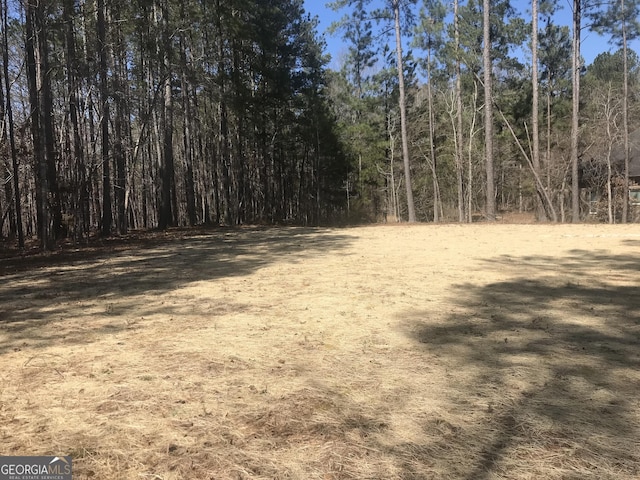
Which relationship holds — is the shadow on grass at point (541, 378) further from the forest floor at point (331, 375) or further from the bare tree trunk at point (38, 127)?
the bare tree trunk at point (38, 127)

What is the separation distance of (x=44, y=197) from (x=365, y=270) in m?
8.38

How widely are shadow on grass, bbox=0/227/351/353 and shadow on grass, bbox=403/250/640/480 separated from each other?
2956mm

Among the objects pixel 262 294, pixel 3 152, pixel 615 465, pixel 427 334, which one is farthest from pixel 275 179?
pixel 615 465

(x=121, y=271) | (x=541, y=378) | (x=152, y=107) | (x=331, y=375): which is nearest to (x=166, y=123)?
(x=152, y=107)

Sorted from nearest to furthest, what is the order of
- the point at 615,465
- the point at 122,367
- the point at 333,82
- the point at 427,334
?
the point at 615,465 → the point at 122,367 → the point at 427,334 → the point at 333,82

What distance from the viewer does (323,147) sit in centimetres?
3297

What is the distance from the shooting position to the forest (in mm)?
14413

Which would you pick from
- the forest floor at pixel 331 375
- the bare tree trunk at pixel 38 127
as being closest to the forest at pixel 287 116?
the bare tree trunk at pixel 38 127

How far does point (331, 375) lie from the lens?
3275mm

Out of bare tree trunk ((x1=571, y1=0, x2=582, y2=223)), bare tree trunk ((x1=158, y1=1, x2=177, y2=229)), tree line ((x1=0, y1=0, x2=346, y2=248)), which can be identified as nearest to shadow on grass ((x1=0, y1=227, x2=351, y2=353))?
tree line ((x1=0, y1=0, x2=346, y2=248))

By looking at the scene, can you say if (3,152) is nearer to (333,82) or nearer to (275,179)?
(275,179)

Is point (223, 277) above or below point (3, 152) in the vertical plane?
below

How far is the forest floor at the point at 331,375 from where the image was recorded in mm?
2211

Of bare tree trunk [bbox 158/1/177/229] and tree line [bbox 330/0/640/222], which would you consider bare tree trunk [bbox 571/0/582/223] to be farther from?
bare tree trunk [bbox 158/1/177/229]
